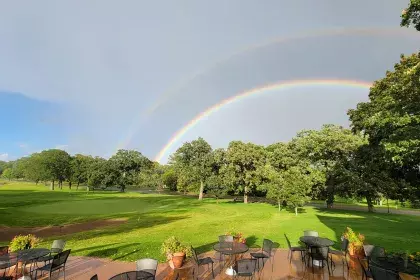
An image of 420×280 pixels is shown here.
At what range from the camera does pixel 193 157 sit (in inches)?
2096

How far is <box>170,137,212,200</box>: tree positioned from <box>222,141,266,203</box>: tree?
966 centimetres

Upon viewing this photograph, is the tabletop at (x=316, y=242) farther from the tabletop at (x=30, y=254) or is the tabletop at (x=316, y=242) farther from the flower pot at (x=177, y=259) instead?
the tabletop at (x=30, y=254)

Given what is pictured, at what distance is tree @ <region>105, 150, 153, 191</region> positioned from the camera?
7556cm

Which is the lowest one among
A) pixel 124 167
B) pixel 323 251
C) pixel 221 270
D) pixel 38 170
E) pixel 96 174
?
pixel 221 270

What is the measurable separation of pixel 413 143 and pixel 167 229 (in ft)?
50.1

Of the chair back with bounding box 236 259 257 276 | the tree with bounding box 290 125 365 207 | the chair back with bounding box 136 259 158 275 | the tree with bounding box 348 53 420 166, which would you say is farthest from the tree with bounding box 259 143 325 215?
the chair back with bounding box 136 259 158 275

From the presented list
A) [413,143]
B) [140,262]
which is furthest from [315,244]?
[413,143]

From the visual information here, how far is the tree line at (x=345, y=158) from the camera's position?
13.2 m

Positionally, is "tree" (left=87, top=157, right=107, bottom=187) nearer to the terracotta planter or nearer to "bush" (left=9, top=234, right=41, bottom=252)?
"bush" (left=9, top=234, right=41, bottom=252)

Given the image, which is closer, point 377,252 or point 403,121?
point 377,252

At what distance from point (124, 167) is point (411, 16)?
76.4 m

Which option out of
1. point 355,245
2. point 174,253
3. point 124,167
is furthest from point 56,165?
point 355,245

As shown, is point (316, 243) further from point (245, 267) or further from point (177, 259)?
point (177, 259)

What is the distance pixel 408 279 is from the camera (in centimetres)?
766
